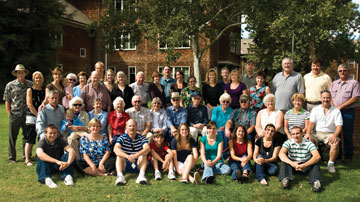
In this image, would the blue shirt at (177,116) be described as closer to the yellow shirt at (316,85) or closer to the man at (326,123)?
the man at (326,123)

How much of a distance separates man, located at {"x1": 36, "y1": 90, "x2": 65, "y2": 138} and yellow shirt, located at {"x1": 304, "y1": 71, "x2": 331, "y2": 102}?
5.25m

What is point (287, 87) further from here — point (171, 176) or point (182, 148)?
point (171, 176)

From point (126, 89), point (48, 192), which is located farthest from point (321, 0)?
point (48, 192)

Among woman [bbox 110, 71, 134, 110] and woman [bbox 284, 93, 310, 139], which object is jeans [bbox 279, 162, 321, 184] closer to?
woman [bbox 284, 93, 310, 139]

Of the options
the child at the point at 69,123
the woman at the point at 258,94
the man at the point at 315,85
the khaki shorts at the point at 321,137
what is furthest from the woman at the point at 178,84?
the khaki shorts at the point at 321,137

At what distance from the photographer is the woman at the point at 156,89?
7.87m

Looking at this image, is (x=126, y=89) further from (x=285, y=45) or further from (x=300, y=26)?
(x=285, y=45)

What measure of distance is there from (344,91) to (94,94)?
212 inches

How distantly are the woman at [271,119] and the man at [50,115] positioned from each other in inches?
159

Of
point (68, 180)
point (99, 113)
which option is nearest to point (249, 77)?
point (99, 113)

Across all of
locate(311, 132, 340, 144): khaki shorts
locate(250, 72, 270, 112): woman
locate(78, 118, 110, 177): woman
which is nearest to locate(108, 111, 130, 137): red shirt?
locate(78, 118, 110, 177): woman

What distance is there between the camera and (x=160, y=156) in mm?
6266

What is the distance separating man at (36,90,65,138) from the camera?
20.1ft

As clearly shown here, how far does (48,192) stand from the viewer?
16.7 ft
